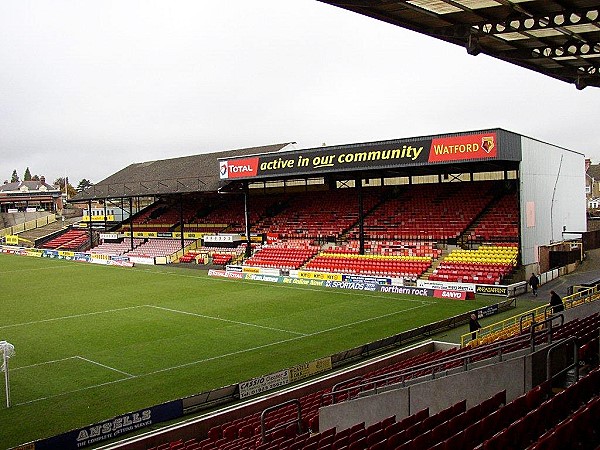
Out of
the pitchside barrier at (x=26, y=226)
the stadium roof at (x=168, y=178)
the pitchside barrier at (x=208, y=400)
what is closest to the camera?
the pitchside barrier at (x=208, y=400)

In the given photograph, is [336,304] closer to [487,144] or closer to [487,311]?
[487,311]

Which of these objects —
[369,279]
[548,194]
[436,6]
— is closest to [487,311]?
[369,279]

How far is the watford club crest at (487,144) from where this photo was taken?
32.5 m

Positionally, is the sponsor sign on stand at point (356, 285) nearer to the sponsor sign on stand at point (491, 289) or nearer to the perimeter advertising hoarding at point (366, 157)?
the sponsor sign on stand at point (491, 289)

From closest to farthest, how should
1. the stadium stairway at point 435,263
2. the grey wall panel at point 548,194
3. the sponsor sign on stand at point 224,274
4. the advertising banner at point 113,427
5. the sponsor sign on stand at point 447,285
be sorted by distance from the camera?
the advertising banner at point 113,427 < the sponsor sign on stand at point 447,285 < the grey wall panel at point 548,194 < the stadium stairway at point 435,263 < the sponsor sign on stand at point 224,274

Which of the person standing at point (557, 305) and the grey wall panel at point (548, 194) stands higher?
the grey wall panel at point (548, 194)

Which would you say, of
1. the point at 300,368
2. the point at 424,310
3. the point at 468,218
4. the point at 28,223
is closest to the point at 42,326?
the point at 300,368

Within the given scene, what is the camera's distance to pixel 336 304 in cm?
3036

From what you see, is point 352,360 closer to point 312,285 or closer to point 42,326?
point 42,326

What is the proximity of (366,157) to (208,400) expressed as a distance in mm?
24288

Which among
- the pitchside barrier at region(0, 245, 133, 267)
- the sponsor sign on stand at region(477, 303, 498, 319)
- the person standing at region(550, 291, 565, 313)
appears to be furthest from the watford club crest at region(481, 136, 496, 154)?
the pitchside barrier at region(0, 245, 133, 267)

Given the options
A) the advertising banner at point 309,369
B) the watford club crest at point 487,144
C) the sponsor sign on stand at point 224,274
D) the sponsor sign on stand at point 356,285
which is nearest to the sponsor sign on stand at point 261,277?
the sponsor sign on stand at point 224,274

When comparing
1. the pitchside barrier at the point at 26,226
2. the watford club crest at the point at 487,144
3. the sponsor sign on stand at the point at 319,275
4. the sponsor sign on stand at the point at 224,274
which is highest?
the watford club crest at the point at 487,144

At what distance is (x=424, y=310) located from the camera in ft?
92.4
